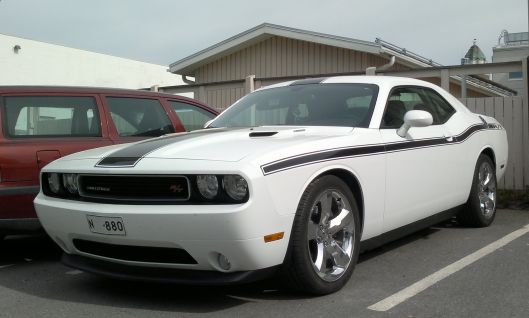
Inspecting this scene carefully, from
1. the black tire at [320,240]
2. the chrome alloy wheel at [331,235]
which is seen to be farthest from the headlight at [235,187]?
the chrome alloy wheel at [331,235]

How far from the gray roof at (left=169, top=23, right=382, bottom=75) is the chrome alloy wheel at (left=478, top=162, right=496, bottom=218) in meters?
6.59

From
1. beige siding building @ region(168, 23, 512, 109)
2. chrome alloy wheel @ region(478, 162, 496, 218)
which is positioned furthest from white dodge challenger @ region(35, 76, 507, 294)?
beige siding building @ region(168, 23, 512, 109)

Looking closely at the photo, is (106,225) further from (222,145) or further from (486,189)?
(486,189)

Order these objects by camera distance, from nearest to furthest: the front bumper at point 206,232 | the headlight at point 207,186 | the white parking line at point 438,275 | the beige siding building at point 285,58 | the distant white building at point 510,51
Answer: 1. the front bumper at point 206,232
2. the headlight at point 207,186
3. the white parking line at point 438,275
4. the beige siding building at point 285,58
5. the distant white building at point 510,51

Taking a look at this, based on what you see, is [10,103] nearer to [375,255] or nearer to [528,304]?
[375,255]

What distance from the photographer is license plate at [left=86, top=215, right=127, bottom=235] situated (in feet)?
11.2

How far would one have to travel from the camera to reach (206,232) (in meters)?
3.21

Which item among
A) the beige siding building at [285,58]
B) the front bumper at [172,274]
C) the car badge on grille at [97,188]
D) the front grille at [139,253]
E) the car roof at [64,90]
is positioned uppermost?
the beige siding building at [285,58]

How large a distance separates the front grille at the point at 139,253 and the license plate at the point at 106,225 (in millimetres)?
142

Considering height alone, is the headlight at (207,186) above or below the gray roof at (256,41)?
below

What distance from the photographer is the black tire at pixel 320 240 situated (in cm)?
346

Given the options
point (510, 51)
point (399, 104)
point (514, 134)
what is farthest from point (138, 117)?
point (510, 51)

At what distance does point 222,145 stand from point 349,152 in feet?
2.79

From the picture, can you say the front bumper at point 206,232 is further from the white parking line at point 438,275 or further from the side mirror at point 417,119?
the side mirror at point 417,119
